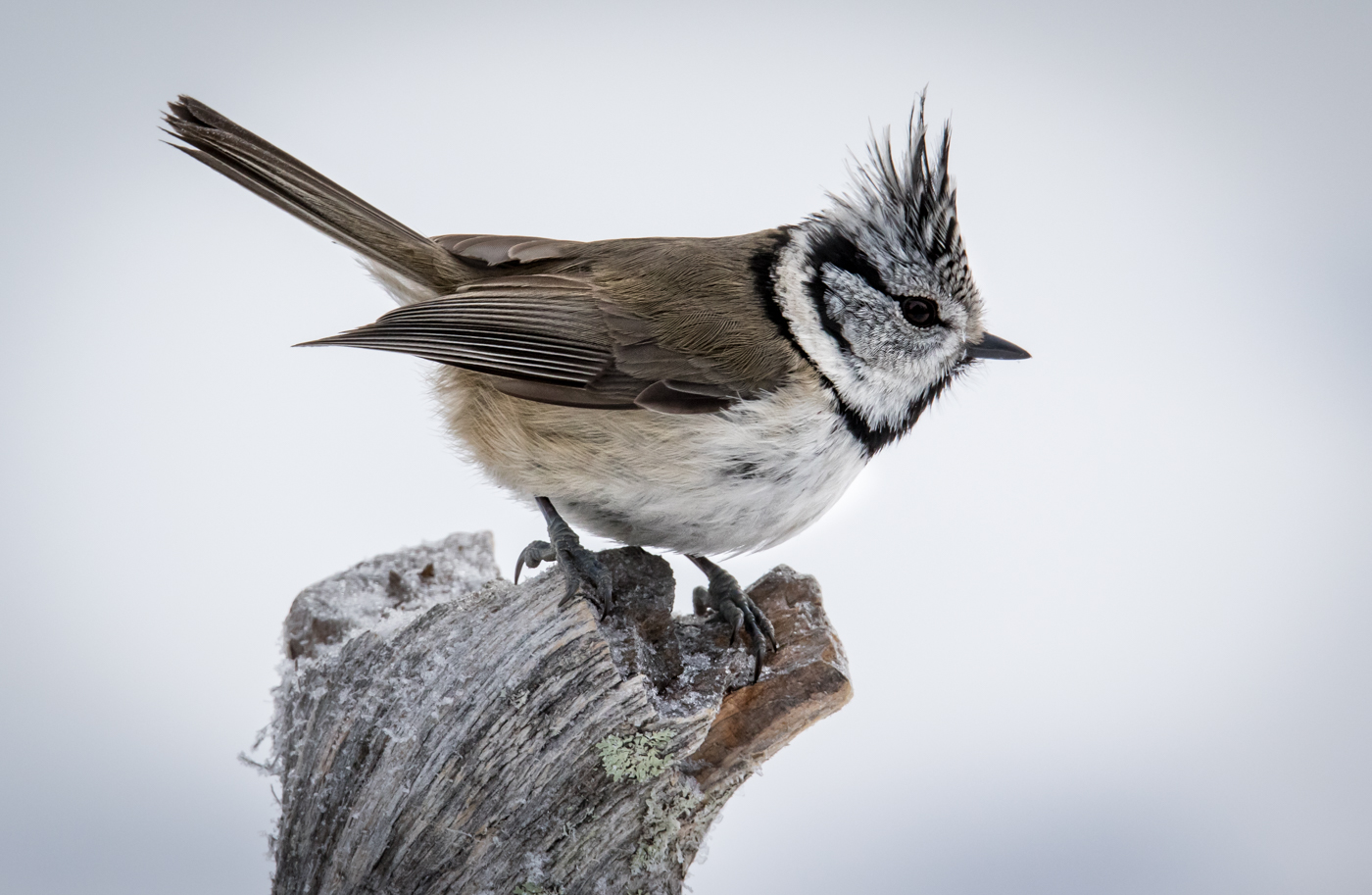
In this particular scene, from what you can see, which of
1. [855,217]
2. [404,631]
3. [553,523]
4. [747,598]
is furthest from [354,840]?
[855,217]

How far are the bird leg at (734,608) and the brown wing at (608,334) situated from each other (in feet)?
1.79

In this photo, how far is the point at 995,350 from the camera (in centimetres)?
313

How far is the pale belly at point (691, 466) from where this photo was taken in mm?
2686

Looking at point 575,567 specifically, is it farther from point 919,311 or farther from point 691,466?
point 919,311

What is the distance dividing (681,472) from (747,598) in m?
0.53

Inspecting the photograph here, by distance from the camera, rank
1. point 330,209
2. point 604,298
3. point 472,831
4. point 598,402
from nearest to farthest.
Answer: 1. point 472,831
2. point 598,402
3. point 604,298
4. point 330,209

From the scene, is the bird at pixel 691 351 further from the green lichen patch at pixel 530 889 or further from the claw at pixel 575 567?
the green lichen patch at pixel 530 889

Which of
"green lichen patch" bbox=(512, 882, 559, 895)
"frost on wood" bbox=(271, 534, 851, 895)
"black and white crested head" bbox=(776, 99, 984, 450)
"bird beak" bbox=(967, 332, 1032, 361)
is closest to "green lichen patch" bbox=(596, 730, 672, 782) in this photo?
"frost on wood" bbox=(271, 534, 851, 895)

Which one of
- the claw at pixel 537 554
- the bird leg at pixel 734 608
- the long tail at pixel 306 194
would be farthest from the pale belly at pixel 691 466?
the long tail at pixel 306 194

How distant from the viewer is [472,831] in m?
2.59

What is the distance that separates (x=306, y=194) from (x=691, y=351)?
4.33 feet

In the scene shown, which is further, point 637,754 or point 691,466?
point 691,466

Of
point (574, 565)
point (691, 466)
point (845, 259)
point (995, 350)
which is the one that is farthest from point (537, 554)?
point (995, 350)

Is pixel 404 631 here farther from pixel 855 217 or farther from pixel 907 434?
pixel 855 217
